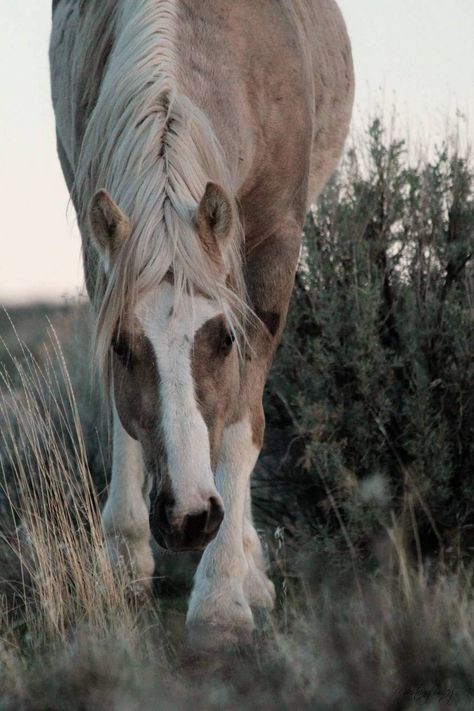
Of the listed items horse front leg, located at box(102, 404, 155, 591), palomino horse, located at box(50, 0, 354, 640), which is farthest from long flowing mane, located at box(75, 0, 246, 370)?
horse front leg, located at box(102, 404, 155, 591)

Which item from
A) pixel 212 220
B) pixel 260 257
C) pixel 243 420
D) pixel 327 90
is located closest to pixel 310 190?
pixel 327 90

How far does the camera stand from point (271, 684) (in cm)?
271

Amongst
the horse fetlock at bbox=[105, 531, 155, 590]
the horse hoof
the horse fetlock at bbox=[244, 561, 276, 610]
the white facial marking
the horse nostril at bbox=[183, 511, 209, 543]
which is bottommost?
the horse hoof

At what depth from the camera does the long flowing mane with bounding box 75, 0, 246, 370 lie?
333cm

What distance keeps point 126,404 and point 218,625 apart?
93 centimetres

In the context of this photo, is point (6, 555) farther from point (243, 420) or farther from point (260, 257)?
point (260, 257)

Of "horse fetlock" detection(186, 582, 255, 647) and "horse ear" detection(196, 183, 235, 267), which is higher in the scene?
"horse ear" detection(196, 183, 235, 267)

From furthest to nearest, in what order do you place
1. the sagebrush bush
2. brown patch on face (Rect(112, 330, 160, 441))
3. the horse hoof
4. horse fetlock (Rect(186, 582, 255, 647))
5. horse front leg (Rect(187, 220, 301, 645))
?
1. the sagebrush bush
2. horse front leg (Rect(187, 220, 301, 645))
3. horse fetlock (Rect(186, 582, 255, 647))
4. the horse hoof
5. brown patch on face (Rect(112, 330, 160, 441))

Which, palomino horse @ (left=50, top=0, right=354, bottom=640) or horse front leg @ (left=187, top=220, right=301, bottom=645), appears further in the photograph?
horse front leg @ (left=187, top=220, right=301, bottom=645)

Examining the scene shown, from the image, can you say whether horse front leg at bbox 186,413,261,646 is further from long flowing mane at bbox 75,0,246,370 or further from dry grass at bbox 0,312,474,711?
long flowing mane at bbox 75,0,246,370

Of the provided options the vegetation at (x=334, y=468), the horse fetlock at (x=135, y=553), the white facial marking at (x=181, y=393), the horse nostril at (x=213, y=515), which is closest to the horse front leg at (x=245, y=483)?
the vegetation at (x=334, y=468)

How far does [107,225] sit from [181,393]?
59 centimetres

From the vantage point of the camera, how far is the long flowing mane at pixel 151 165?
3330 mm

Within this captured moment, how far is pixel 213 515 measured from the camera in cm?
310
